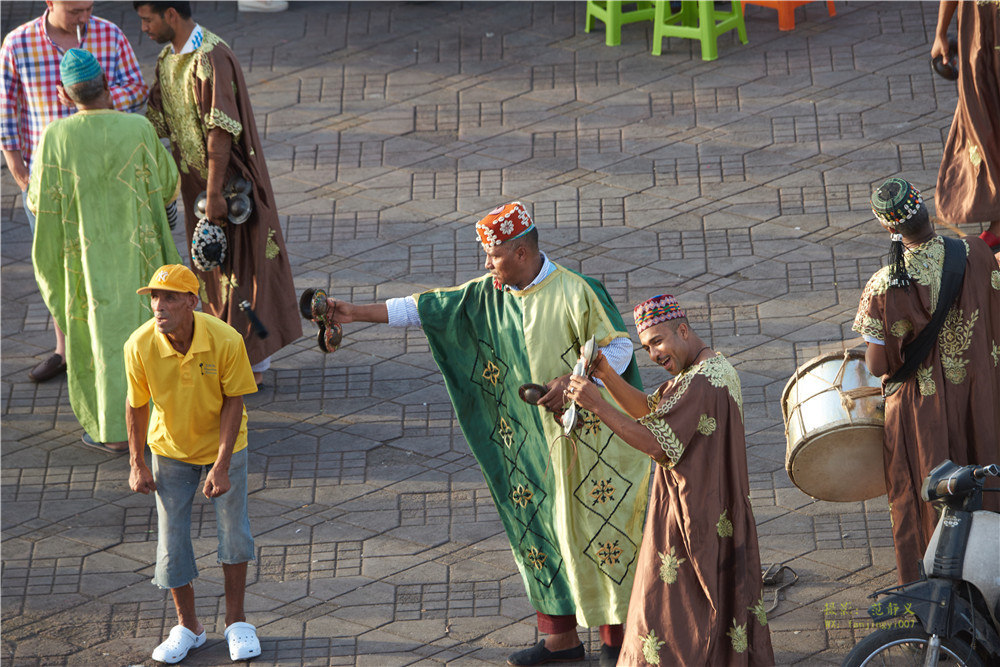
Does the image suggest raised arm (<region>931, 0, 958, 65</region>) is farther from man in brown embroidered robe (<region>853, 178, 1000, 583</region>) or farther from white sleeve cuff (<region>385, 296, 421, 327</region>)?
white sleeve cuff (<region>385, 296, 421, 327</region>)

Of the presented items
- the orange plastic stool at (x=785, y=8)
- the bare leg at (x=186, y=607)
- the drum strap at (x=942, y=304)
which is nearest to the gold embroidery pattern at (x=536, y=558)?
the bare leg at (x=186, y=607)

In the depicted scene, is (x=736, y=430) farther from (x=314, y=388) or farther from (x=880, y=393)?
(x=314, y=388)

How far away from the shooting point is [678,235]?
9.81m

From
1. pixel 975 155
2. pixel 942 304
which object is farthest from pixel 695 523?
pixel 975 155

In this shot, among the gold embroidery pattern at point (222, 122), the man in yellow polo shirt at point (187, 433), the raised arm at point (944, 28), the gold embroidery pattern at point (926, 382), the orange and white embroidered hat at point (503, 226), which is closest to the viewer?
the orange and white embroidered hat at point (503, 226)

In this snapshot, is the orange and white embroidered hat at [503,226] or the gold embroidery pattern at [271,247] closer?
the orange and white embroidered hat at [503,226]

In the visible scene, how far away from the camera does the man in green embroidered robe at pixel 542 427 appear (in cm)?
574

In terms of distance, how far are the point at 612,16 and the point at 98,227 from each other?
20.1 ft

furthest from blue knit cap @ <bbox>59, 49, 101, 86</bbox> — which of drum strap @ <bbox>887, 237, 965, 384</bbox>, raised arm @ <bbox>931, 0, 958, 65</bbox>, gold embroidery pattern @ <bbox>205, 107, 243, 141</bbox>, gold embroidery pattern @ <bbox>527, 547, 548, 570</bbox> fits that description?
raised arm @ <bbox>931, 0, 958, 65</bbox>

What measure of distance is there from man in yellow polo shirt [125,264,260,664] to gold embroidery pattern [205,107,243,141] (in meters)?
1.98

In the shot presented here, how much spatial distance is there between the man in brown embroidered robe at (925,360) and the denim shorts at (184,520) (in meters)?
2.70

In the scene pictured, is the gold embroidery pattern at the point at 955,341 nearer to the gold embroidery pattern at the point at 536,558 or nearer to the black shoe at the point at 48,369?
the gold embroidery pattern at the point at 536,558

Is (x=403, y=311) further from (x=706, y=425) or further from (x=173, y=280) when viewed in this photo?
(x=706, y=425)

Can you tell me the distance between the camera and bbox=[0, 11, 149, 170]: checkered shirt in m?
8.35
